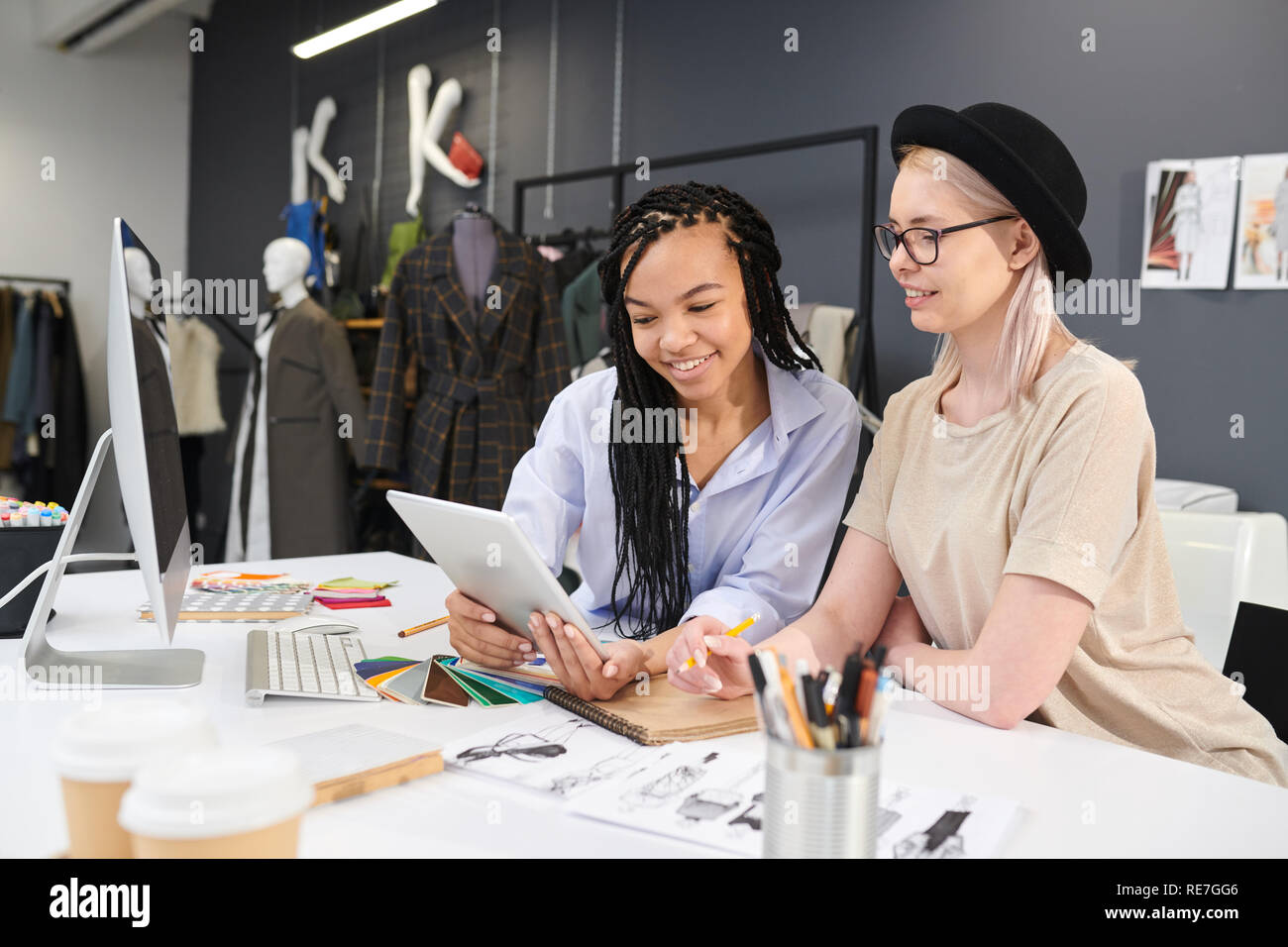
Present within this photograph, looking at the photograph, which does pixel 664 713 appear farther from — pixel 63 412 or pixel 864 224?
pixel 63 412

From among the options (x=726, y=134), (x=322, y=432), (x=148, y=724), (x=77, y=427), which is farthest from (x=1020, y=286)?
(x=77, y=427)

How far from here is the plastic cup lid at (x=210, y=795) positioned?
0.53 m

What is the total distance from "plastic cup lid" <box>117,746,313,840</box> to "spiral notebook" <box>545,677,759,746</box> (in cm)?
54

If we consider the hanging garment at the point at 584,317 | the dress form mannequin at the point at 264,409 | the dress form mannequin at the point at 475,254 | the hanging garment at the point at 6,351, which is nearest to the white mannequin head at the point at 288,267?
the dress form mannequin at the point at 264,409

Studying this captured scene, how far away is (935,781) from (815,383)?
0.81 meters

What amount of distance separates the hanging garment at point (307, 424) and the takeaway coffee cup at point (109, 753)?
358cm

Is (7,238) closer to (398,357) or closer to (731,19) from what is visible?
(398,357)

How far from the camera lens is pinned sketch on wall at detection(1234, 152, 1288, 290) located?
8.02 ft

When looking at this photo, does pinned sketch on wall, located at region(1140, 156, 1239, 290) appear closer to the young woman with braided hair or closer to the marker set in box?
the young woman with braided hair

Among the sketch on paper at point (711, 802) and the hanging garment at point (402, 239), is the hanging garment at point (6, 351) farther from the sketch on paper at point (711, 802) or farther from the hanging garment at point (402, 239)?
the sketch on paper at point (711, 802)

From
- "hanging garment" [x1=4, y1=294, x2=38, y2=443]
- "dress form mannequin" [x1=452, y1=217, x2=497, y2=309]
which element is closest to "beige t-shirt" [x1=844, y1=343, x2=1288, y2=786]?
"dress form mannequin" [x1=452, y1=217, x2=497, y2=309]

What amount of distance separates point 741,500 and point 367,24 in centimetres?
316

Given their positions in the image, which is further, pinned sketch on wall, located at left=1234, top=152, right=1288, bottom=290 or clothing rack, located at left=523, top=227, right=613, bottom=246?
clothing rack, located at left=523, top=227, right=613, bottom=246

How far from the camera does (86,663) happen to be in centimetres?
128
